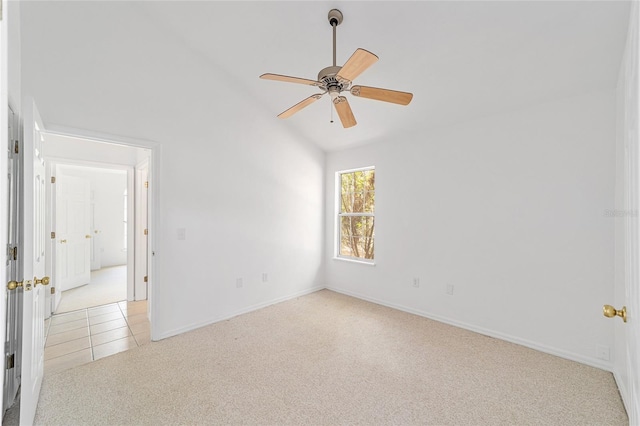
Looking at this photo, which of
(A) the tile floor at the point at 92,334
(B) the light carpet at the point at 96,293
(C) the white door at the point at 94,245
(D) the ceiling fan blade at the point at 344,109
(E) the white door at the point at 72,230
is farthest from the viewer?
(C) the white door at the point at 94,245

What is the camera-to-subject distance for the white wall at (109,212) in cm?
654

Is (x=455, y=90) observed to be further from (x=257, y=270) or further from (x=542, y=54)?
(x=257, y=270)

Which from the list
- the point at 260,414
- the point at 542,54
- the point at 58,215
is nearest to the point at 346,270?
the point at 260,414

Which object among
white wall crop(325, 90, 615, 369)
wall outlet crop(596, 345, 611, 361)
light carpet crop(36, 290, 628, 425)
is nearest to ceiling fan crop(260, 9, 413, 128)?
white wall crop(325, 90, 615, 369)

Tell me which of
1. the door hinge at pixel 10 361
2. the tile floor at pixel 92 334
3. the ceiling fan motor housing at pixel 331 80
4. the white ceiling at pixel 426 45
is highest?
the white ceiling at pixel 426 45

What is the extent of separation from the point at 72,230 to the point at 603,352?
673cm

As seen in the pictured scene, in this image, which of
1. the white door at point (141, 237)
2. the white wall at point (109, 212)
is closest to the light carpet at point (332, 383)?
the white door at point (141, 237)

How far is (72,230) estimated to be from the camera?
450 centimetres

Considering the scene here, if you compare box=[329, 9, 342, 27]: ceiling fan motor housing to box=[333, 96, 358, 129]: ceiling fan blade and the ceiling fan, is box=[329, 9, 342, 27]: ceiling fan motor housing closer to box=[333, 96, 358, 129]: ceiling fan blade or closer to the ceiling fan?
the ceiling fan

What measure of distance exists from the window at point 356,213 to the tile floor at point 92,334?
9.48 feet

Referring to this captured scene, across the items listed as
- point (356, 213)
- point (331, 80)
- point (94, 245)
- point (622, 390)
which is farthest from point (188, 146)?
point (94, 245)

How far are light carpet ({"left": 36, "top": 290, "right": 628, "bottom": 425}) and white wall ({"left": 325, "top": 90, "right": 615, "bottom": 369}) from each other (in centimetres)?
38

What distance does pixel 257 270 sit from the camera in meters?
3.81

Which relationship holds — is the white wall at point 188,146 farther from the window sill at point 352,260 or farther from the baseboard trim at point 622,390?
the baseboard trim at point 622,390
